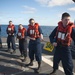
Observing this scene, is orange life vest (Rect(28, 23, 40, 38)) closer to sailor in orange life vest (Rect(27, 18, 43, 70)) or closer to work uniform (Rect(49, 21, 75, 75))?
sailor in orange life vest (Rect(27, 18, 43, 70))

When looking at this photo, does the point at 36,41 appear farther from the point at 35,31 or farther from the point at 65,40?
the point at 65,40

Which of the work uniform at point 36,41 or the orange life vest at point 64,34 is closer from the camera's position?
the orange life vest at point 64,34

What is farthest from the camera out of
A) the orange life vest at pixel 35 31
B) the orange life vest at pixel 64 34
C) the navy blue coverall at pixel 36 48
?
the orange life vest at pixel 35 31

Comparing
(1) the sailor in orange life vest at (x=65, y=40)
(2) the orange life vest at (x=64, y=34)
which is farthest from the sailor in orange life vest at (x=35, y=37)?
(2) the orange life vest at (x=64, y=34)

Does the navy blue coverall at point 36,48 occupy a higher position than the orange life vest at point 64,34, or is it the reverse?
the orange life vest at point 64,34

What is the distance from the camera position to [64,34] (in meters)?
6.43

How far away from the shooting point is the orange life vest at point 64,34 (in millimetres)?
6352

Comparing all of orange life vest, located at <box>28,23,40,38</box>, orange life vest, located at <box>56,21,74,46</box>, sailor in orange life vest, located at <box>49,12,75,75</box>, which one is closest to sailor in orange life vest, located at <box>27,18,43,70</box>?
orange life vest, located at <box>28,23,40,38</box>

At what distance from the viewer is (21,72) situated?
7.85m

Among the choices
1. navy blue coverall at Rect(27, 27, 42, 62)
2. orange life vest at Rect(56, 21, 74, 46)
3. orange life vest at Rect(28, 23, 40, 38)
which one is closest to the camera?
orange life vest at Rect(56, 21, 74, 46)

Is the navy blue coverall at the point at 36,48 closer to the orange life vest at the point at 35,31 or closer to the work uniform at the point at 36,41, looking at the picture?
the work uniform at the point at 36,41

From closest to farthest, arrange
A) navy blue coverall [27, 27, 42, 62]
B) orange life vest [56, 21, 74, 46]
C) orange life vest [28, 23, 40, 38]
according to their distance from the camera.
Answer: orange life vest [56, 21, 74, 46]
navy blue coverall [27, 27, 42, 62]
orange life vest [28, 23, 40, 38]

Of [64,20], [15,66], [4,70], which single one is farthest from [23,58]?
[64,20]

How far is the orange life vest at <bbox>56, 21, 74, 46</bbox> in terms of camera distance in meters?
6.35
